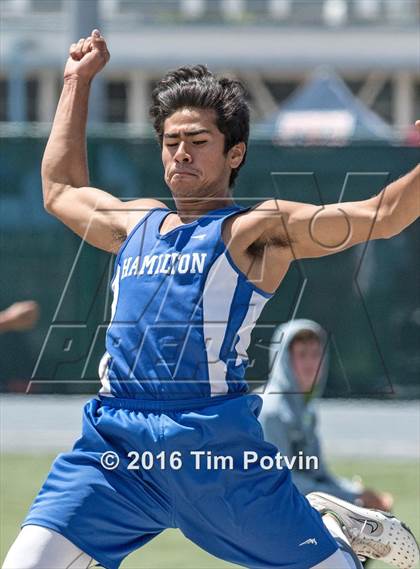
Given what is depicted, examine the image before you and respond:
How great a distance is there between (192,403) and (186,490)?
0.84ft

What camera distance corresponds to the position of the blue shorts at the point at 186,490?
4121 mm

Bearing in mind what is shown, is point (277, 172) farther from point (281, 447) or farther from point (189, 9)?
point (189, 9)

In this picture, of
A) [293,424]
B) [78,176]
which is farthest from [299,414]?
[78,176]

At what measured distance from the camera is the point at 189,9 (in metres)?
33.6

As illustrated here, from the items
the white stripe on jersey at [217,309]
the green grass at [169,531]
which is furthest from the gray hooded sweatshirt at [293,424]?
the white stripe on jersey at [217,309]

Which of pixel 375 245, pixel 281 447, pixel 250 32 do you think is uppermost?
pixel 250 32

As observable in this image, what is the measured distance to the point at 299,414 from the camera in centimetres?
716

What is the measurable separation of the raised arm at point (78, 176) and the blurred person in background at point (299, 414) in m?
2.35

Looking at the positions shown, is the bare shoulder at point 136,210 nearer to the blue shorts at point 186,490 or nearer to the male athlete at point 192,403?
the male athlete at point 192,403

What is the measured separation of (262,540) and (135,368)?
628 mm

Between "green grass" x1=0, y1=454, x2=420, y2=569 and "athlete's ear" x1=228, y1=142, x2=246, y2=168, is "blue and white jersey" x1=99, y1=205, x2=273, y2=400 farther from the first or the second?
"green grass" x1=0, y1=454, x2=420, y2=569

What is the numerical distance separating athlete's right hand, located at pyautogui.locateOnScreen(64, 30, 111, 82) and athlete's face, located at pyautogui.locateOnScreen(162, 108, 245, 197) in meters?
0.51

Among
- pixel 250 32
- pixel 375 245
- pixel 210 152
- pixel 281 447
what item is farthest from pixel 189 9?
pixel 210 152

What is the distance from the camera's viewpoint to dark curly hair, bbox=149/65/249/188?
4.44 metres
